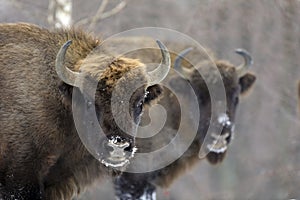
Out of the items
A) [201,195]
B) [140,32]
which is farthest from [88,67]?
[201,195]

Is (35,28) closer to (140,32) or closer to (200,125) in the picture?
(200,125)

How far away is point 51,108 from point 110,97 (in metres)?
0.67

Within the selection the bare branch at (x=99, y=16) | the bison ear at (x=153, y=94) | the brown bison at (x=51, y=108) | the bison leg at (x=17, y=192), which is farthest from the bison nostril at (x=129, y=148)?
the bare branch at (x=99, y=16)

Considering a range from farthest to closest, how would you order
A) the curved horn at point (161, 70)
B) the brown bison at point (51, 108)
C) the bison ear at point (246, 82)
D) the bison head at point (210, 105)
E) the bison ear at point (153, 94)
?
the bison ear at point (246, 82)
the bison head at point (210, 105)
the bison ear at point (153, 94)
the curved horn at point (161, 70)
the brown bison at point (51, 108)

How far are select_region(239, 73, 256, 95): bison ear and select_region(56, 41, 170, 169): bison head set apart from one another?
3.13 metres

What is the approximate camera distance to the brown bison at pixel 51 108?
7.23m

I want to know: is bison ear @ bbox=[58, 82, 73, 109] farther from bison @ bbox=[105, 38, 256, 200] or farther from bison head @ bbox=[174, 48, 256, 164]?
bison head @ bbox=[174, 48, 256, 164]

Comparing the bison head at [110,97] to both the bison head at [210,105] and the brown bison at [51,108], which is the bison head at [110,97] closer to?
the brown bison at [51,108]

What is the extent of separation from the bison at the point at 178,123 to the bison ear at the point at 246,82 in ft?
1.16

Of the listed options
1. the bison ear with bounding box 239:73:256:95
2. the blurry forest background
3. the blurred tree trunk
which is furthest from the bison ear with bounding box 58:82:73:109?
the bison ear with bounding box 239:73:256:95

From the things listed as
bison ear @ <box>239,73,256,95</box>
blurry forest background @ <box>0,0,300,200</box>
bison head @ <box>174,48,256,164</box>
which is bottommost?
bison head @ <box>174,48,256,164</box>

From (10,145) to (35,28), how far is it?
4.70ft

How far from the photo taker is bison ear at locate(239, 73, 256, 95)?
10445 mm

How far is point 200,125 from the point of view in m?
9.66
